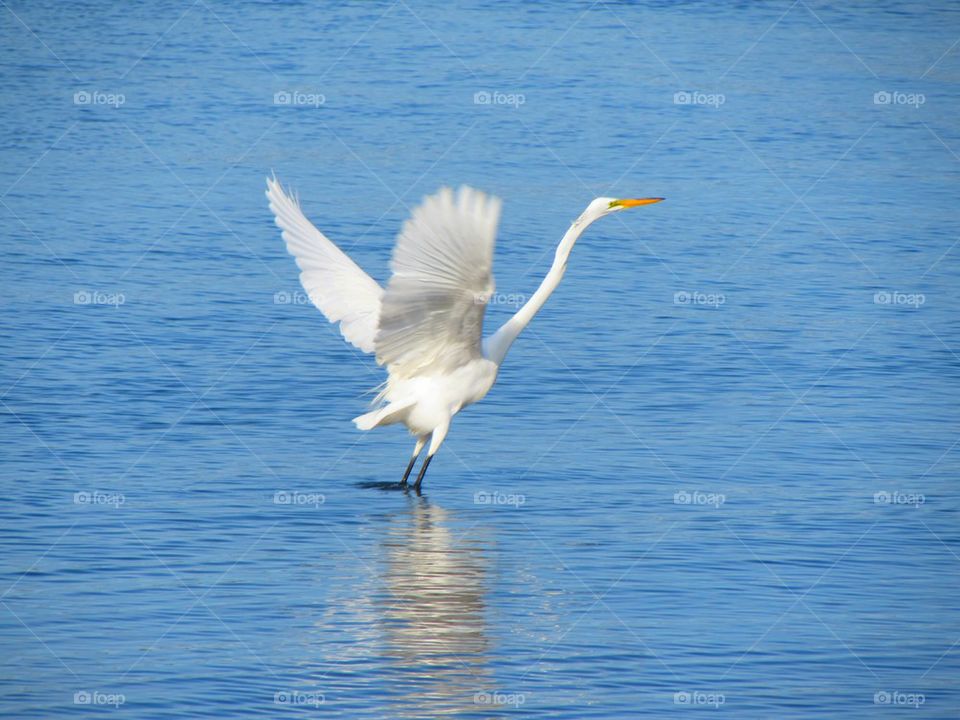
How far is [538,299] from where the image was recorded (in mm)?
12633

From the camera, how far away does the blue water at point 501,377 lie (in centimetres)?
921

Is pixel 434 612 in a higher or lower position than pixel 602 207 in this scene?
lower

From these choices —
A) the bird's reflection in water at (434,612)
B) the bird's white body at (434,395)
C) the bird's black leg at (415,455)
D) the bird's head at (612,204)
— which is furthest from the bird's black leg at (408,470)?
the bird's head at (612,204)

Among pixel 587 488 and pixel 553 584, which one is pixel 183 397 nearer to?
pixel 587 488

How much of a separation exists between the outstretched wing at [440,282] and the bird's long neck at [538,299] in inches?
16.4

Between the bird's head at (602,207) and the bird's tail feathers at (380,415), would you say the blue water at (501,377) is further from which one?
the bird's head at (602,207)

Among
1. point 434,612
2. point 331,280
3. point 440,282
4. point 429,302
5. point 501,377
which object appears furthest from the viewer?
point 501,377

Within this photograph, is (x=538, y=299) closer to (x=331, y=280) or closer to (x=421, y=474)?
(x=421, y=474)

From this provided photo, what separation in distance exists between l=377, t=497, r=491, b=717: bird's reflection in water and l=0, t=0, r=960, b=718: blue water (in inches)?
1.3

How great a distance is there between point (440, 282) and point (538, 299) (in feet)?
6.75

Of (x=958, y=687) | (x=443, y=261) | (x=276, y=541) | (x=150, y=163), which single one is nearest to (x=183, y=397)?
(x=276, y=541)

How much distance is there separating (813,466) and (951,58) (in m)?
18.5

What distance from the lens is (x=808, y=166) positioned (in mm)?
24047

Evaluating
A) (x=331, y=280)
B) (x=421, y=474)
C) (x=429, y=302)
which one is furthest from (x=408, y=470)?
(x=429, y=302)
